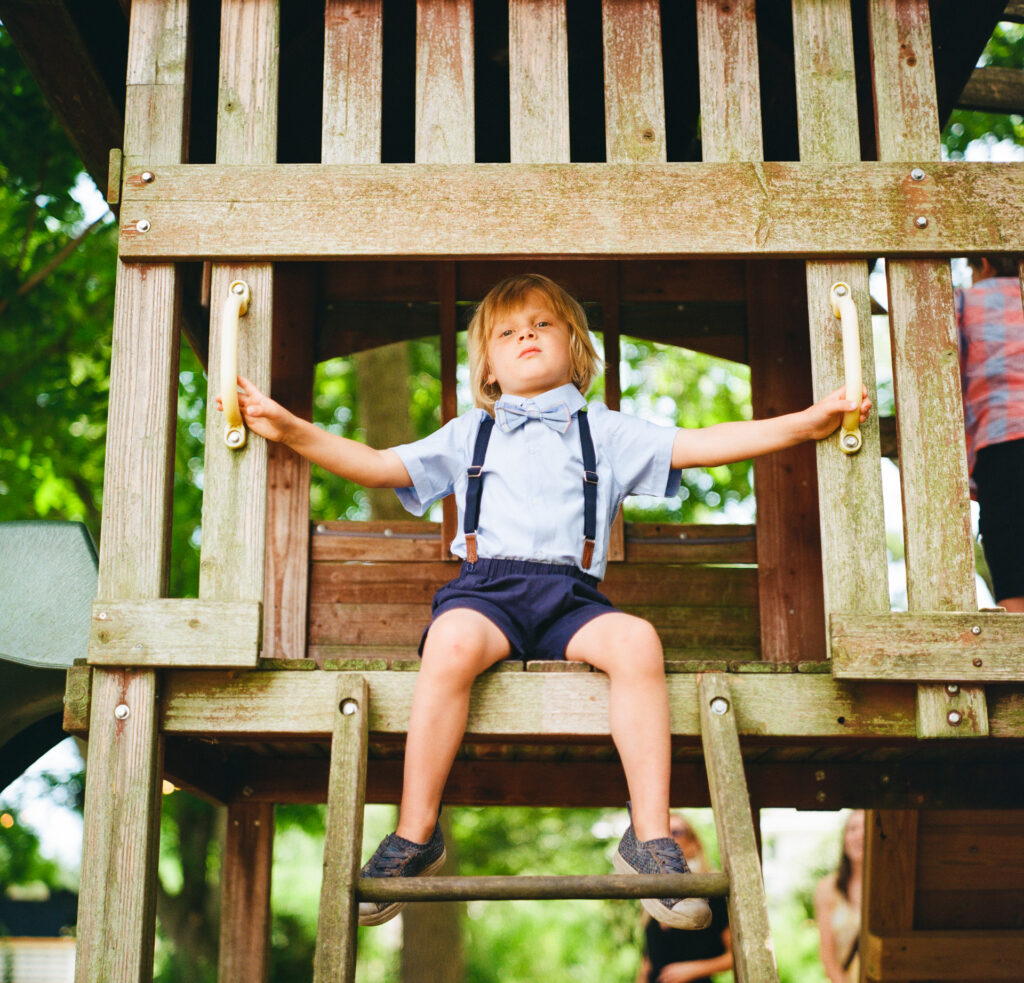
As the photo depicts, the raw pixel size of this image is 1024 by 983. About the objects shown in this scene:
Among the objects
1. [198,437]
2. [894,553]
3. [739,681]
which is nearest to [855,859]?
[739,681]

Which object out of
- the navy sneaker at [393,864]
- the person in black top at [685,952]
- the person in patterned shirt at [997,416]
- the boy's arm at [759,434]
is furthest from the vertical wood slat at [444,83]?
the person in black top at [685,952]

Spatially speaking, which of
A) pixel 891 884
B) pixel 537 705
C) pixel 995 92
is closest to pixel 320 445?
pixel 537 705

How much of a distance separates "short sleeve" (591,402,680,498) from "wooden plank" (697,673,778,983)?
61 centimetres

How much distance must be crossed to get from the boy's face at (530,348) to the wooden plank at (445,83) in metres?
0.48

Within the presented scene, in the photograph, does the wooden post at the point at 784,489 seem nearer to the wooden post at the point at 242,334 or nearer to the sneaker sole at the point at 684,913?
the sneaker sole at the point at 684,913

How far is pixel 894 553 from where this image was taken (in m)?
14.5

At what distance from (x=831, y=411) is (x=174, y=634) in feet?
5.53

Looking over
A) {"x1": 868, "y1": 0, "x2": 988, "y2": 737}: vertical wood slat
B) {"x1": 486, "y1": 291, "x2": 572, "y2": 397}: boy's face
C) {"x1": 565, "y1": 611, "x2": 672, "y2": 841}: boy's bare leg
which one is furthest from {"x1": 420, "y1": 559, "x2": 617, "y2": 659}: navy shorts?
{"x1": 868, "y1": 0, "x2": 988, "y2": 737}: vertical wood slat

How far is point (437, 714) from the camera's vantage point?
2.69 m

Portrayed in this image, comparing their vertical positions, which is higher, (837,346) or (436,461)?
(837,346)

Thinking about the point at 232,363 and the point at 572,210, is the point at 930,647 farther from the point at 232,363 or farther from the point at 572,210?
the point at 232,363

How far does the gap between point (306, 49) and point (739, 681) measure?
291 centimetres

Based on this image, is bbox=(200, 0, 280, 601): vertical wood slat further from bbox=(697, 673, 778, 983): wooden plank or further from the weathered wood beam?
the weathered wood beam

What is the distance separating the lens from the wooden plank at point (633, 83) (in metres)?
3.13
